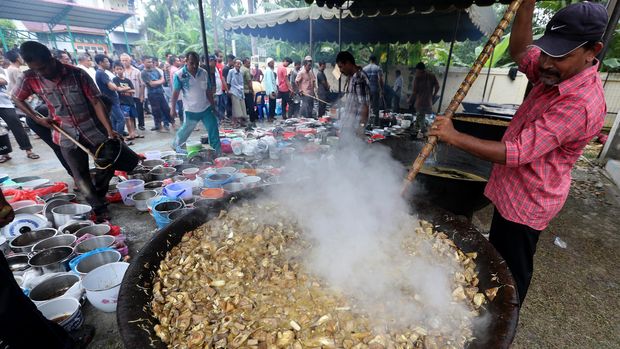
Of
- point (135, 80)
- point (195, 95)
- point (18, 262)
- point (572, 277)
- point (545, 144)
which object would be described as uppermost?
point (135, 80)

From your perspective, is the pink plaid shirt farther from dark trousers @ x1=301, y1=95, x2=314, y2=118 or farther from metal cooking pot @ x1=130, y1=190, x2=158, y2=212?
dark trousers @ x1=301, y1=95, x2=314, y2=118

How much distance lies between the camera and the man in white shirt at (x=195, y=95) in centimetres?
658

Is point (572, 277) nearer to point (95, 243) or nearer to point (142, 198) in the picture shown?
point (95, 243)

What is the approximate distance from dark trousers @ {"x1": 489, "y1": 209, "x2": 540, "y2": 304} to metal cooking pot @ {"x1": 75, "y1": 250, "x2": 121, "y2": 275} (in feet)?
12.8

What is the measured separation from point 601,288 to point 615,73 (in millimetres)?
12890

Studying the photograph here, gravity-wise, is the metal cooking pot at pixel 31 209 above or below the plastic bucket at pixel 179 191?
below

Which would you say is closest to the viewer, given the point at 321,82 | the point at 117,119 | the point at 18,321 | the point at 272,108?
the point at 18,321

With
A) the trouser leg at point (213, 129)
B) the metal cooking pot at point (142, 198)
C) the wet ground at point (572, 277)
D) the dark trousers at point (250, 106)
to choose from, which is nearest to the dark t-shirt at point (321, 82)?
the dark trousers at point (250, 106)

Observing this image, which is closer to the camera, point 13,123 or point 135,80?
point 13,123

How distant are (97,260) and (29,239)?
1118 mm

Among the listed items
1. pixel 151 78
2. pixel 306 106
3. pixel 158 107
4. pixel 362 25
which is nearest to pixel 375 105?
pixel 306 106

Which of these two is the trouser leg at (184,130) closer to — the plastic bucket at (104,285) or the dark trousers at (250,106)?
the plastic bucket at (104,285)

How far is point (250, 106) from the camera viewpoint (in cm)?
1172

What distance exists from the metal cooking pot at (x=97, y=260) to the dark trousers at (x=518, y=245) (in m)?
3.91
